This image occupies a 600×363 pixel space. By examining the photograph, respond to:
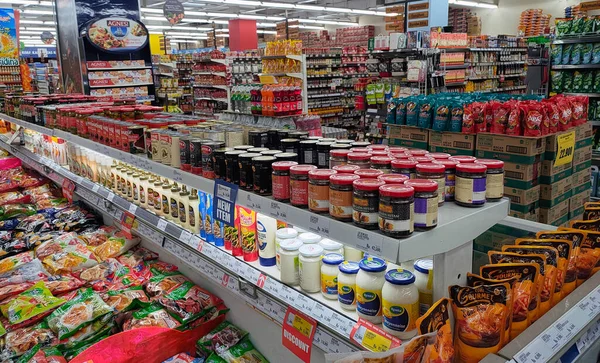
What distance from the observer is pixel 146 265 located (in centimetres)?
301

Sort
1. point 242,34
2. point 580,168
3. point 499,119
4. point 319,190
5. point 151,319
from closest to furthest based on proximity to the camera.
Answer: point 319,190 → point 151,319 → point 499,119 → point 580,168 → point 242,34

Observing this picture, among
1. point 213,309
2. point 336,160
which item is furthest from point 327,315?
point 213,309

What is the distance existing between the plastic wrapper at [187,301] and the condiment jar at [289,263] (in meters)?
0.77

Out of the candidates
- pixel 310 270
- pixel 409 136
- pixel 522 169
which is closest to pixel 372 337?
pixel 310 270

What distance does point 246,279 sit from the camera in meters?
1.83

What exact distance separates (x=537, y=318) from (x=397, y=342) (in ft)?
1.47

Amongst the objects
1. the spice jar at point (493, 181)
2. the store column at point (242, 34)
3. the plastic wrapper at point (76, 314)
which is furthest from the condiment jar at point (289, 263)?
the store column at point (242, 34)

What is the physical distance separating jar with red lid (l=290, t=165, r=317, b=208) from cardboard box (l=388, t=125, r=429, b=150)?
104 inches

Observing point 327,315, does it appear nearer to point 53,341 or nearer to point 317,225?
point 317,225

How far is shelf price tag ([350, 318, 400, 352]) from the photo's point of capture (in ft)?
4.24

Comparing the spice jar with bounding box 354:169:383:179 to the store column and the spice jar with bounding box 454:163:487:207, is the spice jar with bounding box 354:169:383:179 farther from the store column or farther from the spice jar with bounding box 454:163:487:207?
the store column

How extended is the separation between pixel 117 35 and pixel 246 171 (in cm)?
658

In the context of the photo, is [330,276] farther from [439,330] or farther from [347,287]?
[439,330]

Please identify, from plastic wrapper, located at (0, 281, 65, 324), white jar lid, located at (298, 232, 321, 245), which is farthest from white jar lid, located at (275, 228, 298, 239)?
plastic wrapper, located at (0, 281, 65, 324)
